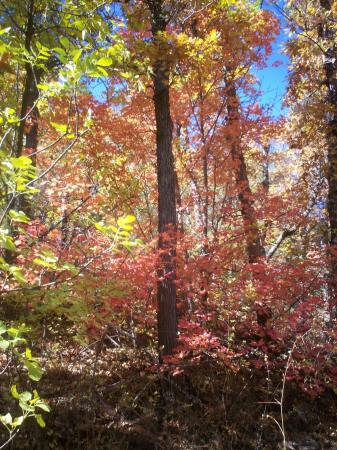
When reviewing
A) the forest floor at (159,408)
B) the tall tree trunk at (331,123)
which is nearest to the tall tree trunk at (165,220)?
the forest floor at (159,408)

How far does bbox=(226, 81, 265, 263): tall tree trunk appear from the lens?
9172mm

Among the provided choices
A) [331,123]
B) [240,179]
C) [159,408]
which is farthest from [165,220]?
[331,123]

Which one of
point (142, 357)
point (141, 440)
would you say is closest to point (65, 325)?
point (142, 357)

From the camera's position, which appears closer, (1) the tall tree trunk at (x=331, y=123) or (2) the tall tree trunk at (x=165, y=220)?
(2) the tall tree trunk at (x=165, y=220)

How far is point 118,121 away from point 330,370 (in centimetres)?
885

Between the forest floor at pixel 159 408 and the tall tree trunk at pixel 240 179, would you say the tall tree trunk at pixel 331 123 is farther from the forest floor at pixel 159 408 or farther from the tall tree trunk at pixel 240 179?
the forest floor at pixel 159 408

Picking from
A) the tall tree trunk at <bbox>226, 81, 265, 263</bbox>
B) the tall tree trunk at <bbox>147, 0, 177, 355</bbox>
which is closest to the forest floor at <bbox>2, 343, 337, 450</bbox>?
the tall tree trunk at <bbox>147, 0, 177, 355</bbox>

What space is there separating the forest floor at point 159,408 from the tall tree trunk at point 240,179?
3193mm

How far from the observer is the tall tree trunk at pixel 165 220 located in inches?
277

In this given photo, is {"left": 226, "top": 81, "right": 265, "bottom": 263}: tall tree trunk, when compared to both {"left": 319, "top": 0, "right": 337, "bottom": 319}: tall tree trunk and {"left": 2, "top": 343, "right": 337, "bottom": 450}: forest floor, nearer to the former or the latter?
{"left": 319, "top": 0, "right": 337, "bottom": 319}: tall tree trunk

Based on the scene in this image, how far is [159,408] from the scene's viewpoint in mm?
6984

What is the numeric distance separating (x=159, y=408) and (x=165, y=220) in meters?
3.94

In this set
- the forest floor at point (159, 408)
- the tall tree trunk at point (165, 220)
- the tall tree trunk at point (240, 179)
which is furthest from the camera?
the tall tree trunk at point (240, 179)

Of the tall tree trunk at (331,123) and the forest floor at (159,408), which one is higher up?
the tall tree trunk at (331,123)
